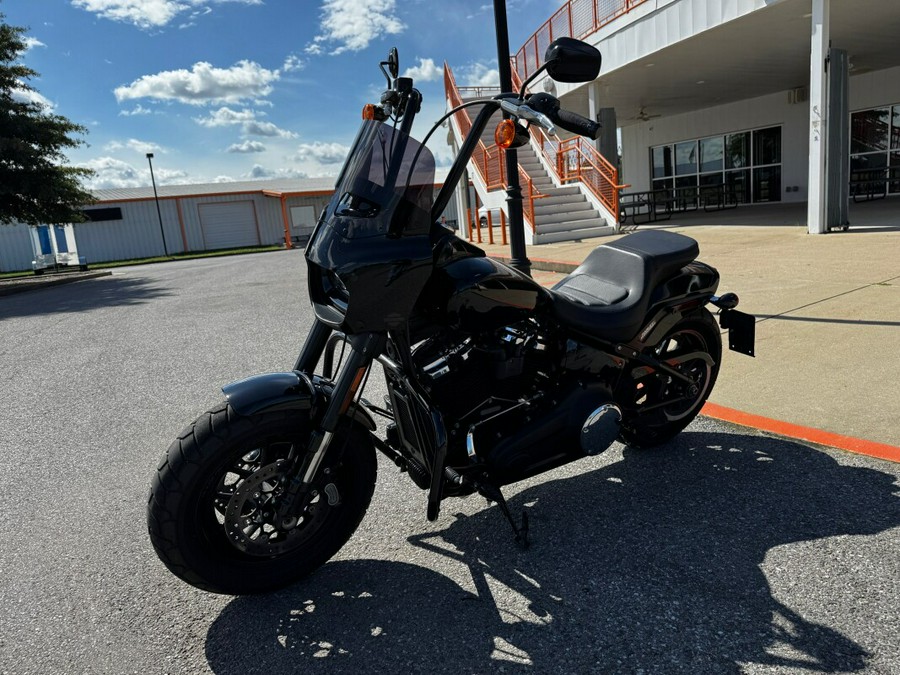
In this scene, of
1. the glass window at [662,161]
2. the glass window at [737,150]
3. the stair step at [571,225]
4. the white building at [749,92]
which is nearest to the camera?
the white building at [749,92]

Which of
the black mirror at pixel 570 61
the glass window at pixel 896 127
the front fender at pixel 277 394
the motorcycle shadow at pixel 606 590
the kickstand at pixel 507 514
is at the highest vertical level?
the glass window at pixel 896 127

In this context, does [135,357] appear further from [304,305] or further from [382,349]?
[382,349]

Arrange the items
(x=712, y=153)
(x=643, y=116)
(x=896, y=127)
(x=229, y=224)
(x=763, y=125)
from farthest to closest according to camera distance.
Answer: (x=229, y=224) < (x=643, y=116) < (x=712, y=153) < (x=763, y=125) < (x=896, y=127)

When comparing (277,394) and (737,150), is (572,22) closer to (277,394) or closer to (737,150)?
(737,150)

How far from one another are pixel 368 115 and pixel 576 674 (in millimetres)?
2159

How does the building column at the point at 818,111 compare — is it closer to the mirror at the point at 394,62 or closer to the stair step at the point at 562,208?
the stair step at the point at 562,208

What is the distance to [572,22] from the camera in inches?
656

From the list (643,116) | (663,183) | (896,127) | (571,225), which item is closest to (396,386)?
(571,225)

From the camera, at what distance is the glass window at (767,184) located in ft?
69.6

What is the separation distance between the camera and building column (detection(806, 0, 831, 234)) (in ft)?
34.6

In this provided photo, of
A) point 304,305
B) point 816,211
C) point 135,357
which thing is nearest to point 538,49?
point 816,211

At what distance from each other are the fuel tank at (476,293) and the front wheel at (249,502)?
0.61 m

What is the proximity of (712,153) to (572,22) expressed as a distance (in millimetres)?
9024

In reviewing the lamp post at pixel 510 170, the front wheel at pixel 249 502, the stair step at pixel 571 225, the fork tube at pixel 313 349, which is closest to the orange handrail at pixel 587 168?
the stair step at pixel 571 225
